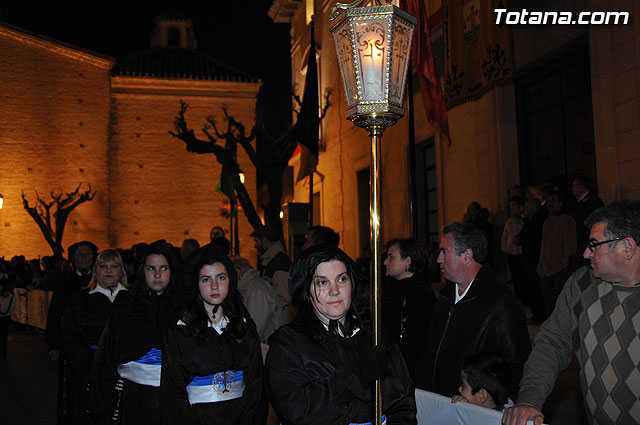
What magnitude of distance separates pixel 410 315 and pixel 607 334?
1985mm

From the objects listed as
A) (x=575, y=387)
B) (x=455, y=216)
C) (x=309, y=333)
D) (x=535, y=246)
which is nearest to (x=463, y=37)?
(x=455, y=216)

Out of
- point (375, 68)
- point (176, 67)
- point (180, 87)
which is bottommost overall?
point (375, 68)

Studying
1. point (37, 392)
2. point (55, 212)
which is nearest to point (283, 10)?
point (55, 212)

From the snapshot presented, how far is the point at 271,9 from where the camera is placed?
28141 millimetres

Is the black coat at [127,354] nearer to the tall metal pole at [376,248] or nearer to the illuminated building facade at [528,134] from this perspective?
the tall metal pole at [376,248]

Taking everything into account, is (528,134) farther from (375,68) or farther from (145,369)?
(375,68)

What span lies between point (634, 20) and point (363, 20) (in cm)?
701

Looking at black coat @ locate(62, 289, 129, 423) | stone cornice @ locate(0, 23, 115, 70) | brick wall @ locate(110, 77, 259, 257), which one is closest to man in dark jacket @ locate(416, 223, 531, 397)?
black coat @ locate(62, 289, 129, 423)

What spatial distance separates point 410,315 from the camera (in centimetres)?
498

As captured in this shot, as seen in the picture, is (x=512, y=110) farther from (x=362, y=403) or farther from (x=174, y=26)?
(x=174, y=26)

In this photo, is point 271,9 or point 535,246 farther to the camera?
point 271,9

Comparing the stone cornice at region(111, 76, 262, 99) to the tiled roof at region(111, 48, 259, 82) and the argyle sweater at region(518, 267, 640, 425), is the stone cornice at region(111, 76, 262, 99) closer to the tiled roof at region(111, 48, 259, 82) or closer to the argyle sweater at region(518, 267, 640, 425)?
the tiled roof at region(111, 48, 259, 82)

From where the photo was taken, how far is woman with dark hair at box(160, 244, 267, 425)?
4012 millimetres

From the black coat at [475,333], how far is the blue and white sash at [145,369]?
1950 mm
